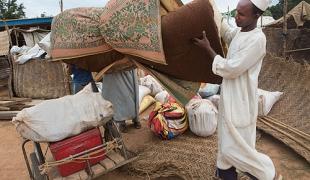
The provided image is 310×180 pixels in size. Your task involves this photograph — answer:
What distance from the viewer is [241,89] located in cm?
240

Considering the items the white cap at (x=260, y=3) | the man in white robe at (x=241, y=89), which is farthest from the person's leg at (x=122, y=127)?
the white cap at (x=260, y=3)

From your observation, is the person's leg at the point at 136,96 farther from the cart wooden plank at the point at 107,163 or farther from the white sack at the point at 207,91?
the cart wooden plank at the point at 107,163

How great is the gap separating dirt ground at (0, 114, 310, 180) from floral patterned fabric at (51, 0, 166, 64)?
1.49 metres

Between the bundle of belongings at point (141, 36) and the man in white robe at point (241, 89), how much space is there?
0.14m

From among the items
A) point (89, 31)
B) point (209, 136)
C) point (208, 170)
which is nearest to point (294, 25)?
point (209, 136)

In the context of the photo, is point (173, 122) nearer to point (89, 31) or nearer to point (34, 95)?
point (89, 31)

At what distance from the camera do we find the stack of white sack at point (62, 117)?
2.58 metres

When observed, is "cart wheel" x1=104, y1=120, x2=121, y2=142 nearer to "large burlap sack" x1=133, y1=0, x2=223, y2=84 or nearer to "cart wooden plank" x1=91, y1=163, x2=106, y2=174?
"cart wooden plank" x1=91, y1=163, x2=106, y2=174

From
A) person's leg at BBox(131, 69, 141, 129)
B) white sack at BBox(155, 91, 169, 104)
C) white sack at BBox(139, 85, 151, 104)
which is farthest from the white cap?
white sack at BBox(139, 85, 151, 104)

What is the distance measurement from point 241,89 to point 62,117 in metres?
1.49

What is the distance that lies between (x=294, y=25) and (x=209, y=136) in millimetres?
9252

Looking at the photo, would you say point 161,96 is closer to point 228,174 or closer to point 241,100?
point 228,174

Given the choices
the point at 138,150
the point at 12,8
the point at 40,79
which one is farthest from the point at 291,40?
the point at 12,8

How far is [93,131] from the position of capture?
2.88 metres
